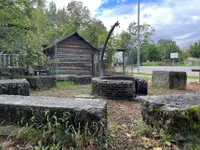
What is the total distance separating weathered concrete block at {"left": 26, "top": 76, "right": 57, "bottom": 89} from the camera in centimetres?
639

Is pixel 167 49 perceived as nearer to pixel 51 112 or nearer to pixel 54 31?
pixel 54 31

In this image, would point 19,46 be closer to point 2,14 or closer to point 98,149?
point 2,14

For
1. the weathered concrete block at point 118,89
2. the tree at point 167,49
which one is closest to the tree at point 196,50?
the tree at point 167,49

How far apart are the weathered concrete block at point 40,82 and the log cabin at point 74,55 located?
3950 millimetres

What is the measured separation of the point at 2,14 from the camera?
6500mm

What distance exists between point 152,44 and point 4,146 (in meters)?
37.0

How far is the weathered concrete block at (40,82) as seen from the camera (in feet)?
21.0

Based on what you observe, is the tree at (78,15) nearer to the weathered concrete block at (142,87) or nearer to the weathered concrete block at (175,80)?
the weathered concrete block at (175,80)

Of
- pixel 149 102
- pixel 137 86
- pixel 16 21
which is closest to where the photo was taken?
pixel 149 102

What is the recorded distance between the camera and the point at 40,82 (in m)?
6.55

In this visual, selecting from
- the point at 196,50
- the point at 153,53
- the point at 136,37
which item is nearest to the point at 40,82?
the point at 136,37

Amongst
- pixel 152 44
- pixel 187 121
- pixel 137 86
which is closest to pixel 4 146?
pixel 187 121

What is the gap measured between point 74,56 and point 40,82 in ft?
18.7

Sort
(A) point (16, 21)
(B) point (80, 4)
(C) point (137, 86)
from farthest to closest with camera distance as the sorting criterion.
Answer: (B) point (80, 4) < (A) point (16, 21) < (C) point (137, 86)
